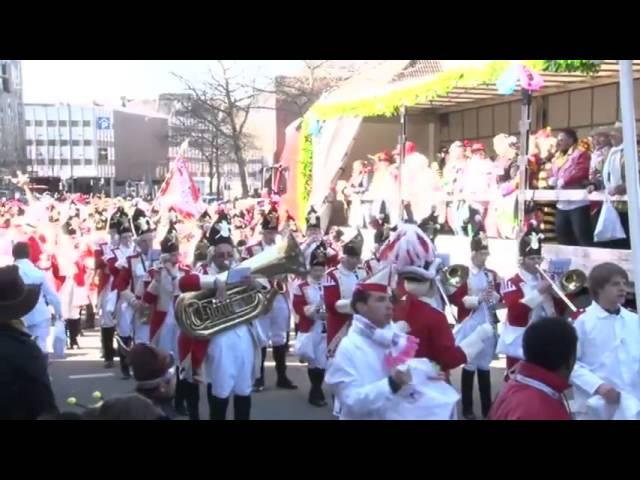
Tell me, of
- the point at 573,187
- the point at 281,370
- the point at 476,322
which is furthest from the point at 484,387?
the point at 573,187

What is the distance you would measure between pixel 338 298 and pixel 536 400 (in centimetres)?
457

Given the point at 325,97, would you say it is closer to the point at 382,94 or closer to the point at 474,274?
the point at 382,94

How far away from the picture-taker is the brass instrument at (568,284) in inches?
264

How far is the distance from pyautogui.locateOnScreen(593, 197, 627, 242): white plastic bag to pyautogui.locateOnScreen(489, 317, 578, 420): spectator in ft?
17.9

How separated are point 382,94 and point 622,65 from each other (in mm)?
10584

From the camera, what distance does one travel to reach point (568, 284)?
6.83 metres

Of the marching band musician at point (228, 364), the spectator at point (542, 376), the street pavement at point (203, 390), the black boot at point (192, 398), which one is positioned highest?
the spectator at point (542, 376)

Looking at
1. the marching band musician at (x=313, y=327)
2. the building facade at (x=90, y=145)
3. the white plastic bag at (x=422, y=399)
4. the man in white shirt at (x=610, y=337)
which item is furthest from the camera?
the building facade at (x=90, y=145)

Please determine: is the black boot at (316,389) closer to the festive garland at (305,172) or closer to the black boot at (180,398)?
the black boot at (180,398)

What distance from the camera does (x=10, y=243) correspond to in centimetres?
1120

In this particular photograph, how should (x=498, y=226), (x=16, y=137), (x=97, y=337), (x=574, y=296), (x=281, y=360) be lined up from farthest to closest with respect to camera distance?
(x=16, y=137) → (x=97, y=337) → (x=498, y=226) → (x=281, y=360) → (x=574, y=296)

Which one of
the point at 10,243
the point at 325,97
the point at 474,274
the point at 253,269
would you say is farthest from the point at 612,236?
the point at 325,97

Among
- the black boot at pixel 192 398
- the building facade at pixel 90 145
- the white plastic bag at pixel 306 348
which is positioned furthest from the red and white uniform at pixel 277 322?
the building facade at pixel 90 145

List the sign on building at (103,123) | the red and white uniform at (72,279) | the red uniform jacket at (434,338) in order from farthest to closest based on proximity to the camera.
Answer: the sign on building at (103,123) → the red and white uniform at (72,279) → the red uniform jacket at (434,338)
